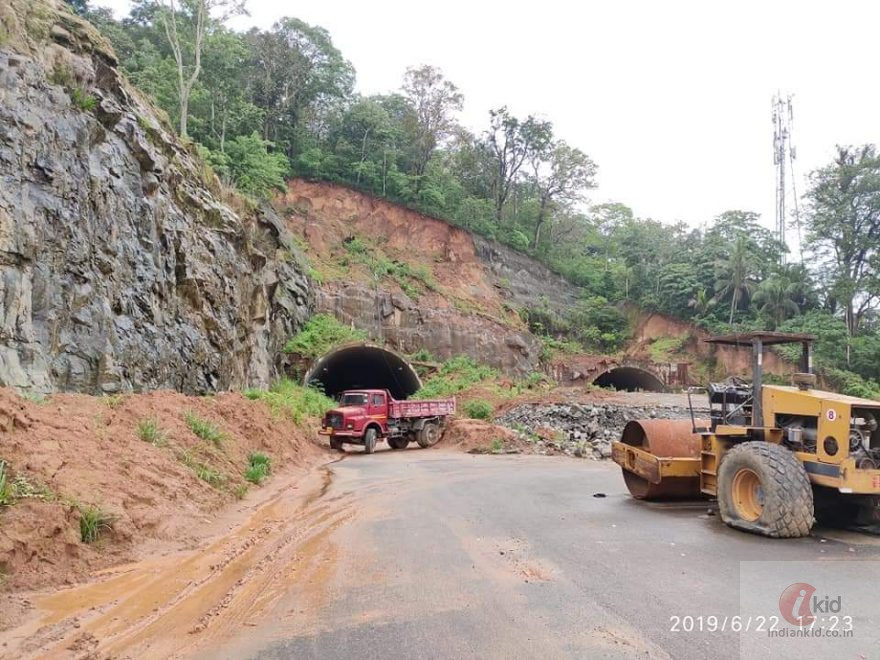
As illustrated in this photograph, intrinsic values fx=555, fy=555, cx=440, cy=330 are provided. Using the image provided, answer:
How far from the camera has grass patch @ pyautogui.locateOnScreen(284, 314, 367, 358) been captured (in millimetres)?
26531

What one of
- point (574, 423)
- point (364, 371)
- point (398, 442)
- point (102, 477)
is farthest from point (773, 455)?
point (364, 371)

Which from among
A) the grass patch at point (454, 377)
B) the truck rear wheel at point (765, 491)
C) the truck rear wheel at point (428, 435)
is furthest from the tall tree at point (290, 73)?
the truck rear wheel at point (765, 491)

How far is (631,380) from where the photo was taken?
143ft

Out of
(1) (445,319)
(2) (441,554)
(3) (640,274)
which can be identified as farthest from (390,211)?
(2) (441,554)

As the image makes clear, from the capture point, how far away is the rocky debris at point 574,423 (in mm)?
18000

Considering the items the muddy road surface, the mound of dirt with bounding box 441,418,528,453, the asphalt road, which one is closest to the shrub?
the mound of dirt with bounding box 441,418,528,453

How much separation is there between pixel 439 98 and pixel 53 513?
45.7 metres

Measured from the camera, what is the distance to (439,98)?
4556 centimetres

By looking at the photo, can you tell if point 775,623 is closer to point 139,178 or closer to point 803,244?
point 139,178

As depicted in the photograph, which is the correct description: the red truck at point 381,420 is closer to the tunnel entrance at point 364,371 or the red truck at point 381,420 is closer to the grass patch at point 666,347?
the tunnel entrance at point 364,371

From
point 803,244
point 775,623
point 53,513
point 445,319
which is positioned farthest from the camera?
point 803,244

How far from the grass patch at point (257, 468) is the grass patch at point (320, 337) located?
50.1 ft

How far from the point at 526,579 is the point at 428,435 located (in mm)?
15165

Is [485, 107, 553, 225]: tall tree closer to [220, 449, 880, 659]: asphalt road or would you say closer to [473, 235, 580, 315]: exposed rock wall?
[473, 235, 580, 315]: exposed rock wall
